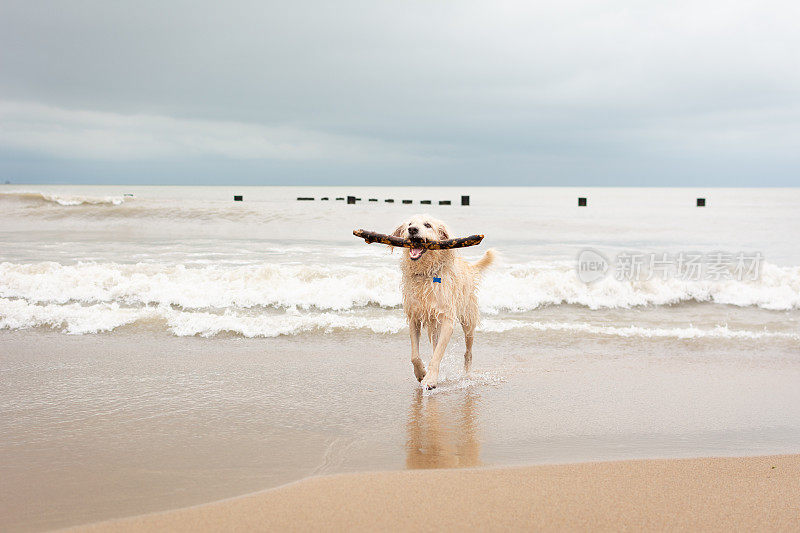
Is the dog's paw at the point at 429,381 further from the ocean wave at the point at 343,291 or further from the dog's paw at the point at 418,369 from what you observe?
the ocean wave at the point at 343,291

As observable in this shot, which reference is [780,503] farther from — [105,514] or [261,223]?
[261,223]

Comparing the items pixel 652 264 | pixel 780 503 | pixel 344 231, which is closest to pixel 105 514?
pixel 780 503

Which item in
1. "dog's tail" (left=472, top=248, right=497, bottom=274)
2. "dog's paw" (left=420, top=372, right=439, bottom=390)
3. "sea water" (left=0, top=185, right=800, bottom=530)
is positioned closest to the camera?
"sea water" (left=0, top=185, right=800, bottom=530)

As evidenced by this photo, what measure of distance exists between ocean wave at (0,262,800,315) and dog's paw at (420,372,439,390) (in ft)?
14.6

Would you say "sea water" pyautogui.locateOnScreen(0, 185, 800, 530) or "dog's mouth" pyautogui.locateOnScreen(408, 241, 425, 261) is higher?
"dog's mouth" pyautogui.locateOnScreen(408, 241, 425, 261)

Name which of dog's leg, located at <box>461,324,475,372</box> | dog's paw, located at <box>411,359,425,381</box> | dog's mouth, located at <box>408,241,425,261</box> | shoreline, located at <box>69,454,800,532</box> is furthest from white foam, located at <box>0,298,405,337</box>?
shoreline, located at <box>69,454,800,532</box>

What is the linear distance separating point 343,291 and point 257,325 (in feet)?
8.54

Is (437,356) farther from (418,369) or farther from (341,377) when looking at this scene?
(341,377)

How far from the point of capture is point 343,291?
10.7 metres

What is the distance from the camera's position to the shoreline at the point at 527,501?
10.5 ft

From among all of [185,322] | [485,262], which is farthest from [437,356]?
[185,322]

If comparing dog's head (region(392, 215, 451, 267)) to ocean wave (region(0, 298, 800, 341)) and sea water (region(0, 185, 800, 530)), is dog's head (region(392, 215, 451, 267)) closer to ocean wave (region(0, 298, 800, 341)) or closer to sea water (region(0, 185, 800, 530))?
sea water (region(0, 185, 800, 530))

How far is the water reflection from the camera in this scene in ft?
13.9

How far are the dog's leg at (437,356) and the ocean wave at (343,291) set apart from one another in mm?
4124
